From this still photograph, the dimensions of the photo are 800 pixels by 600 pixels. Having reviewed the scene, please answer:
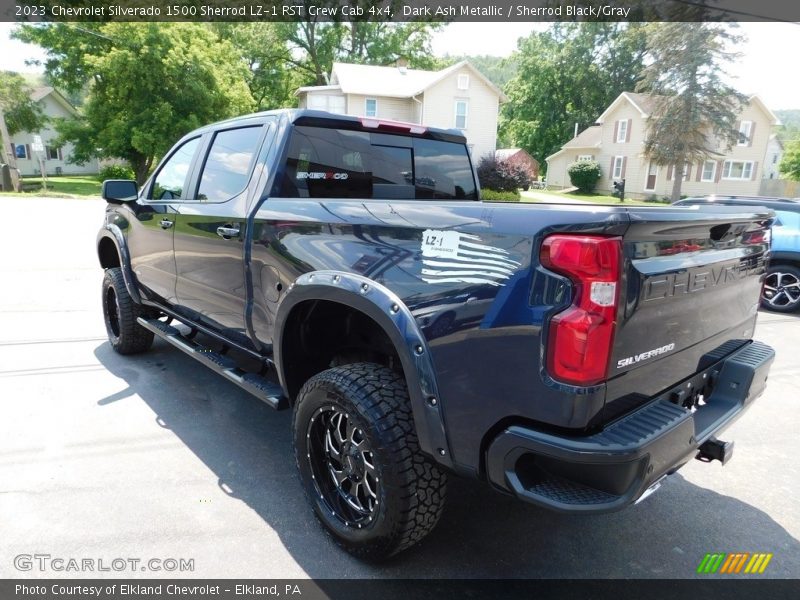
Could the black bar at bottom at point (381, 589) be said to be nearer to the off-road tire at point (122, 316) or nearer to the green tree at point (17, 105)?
the off-road tire at point (122, 316)

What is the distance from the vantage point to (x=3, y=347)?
17.8 ft

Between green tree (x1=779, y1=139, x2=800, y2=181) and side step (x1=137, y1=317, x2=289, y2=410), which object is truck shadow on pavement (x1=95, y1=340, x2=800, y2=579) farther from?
green tree (x1=779, y1=139, x2=800, y2=181)

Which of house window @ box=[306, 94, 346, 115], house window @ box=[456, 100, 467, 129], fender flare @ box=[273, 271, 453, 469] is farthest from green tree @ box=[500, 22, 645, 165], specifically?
fender flare @ box=[273, 271, 453, 469]

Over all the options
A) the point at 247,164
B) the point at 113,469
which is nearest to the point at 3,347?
the point at 113,469

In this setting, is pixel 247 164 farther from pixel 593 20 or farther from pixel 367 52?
pixel 593 20

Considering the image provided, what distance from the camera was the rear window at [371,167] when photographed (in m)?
3.22

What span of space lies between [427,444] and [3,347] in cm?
514

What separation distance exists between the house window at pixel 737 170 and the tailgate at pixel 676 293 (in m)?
43.0

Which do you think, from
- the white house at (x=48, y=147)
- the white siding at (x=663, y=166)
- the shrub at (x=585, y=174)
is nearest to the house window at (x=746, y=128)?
the white siding at (x=663, y=166)

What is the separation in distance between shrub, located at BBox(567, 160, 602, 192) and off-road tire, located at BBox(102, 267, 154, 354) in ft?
142

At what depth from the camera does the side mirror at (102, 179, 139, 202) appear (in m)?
4.49

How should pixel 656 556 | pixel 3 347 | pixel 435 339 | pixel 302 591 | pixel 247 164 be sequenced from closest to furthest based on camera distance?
1. pixel 435 339
2. pixel 302 591
3. pixel 656 556
4. pixel 247 164
5. pixel 3 347

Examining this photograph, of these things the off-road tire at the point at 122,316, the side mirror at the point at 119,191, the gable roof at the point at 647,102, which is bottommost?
the off-road tire at the point at 122,316

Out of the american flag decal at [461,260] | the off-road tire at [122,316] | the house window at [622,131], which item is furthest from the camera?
the house window at [622,131]
